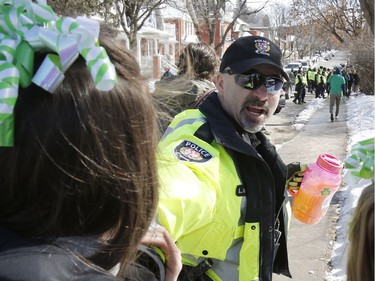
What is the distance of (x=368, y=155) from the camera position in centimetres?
142

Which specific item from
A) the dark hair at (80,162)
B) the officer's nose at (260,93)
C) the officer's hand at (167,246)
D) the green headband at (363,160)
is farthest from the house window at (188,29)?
the dark hair at (80,162)

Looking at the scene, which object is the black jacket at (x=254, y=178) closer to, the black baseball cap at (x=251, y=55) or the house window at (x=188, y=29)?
the black baseball cap at (x=251, y=55)

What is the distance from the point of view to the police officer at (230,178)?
1.68 metres

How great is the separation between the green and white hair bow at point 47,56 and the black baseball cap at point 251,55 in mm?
1230

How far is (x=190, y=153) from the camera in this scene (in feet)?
6.02

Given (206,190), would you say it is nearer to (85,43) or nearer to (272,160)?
(272,160)

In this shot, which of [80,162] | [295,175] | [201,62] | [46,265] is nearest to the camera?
[46,265]

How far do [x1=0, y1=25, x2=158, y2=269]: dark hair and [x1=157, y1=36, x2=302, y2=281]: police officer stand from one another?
1.34 feet

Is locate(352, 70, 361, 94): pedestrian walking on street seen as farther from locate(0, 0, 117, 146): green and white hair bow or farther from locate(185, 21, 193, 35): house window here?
locate(0, 0, 117, 146): green and white hair bow

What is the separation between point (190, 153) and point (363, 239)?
2.40 feet

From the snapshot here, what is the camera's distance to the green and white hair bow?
0.96 m

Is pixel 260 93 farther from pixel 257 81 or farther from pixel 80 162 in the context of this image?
pixel 80 162

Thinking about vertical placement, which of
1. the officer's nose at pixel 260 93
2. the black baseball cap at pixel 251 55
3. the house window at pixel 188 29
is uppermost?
the black baseball cap at pixel 251 55

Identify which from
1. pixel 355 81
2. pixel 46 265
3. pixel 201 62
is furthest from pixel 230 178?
pixel 355 81
